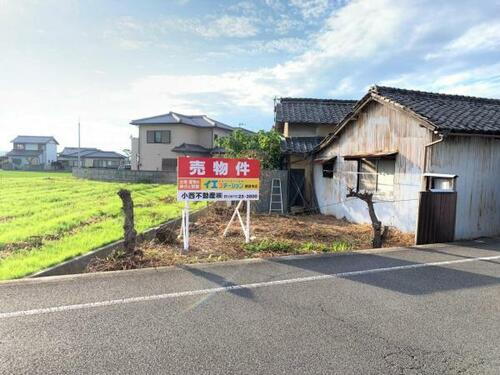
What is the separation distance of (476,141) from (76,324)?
975 cm

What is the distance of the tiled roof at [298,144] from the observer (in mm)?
15577

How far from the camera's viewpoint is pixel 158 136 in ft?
111

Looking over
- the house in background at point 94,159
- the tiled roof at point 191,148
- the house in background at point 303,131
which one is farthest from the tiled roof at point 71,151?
the house in background at point 303,131

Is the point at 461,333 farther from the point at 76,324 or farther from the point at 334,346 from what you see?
the point at 76,324

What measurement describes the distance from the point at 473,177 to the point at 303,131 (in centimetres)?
939

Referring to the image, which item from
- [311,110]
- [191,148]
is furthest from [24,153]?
[311,110]

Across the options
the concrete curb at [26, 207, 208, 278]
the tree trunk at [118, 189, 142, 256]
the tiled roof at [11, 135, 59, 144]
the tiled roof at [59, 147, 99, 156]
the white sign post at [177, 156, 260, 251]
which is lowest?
the concrete curb at [26, 207, 208, 278]

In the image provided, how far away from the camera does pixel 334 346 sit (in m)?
3.40

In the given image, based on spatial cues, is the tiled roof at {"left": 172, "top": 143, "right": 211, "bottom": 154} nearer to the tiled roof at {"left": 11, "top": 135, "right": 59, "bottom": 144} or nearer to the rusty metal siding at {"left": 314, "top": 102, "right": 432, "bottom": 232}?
the rusty metal siding at {"left": 314, "top": 102, "right": 432, "bottom": 232}

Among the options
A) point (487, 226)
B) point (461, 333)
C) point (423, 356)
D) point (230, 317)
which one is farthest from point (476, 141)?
point (230, 317)

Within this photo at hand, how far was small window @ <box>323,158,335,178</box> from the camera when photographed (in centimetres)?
1399

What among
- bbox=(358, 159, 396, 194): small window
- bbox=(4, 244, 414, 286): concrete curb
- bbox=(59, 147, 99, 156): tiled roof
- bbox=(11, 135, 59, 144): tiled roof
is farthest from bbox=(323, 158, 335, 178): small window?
bbox=(11, 135, 59, 144): tiled roof

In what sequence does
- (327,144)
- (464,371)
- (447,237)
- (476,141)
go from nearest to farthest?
(464,371) → (447,237) → (476,141) → (327,144)

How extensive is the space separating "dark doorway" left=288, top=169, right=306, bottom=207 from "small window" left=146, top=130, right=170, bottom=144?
2029 cm
